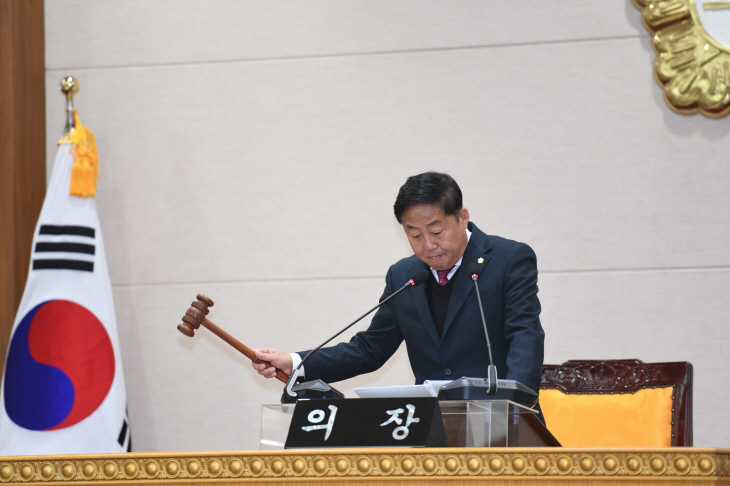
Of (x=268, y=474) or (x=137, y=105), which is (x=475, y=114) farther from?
(x=268, y=474)

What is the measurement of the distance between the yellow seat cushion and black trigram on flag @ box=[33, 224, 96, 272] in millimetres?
1900

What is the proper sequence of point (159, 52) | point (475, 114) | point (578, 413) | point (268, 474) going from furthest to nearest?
1. point (159, 52)
2. point (475, 114)
3. point (578, 413)
4. point (268, 474)

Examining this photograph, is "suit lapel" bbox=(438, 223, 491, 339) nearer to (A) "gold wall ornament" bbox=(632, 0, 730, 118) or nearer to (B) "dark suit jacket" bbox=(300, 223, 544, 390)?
(B) "dark suit jacket" bbox=(300, 223, 544, 390)

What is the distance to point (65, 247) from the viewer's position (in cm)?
326

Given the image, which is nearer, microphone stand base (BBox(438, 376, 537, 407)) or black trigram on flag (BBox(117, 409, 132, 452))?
microphone stand base (BBox(438, 376, 537, 407))

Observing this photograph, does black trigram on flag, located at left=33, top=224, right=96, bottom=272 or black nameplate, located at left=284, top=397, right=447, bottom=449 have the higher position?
black trigram on flag, located at left=33, top=224, right=96, bottom=272

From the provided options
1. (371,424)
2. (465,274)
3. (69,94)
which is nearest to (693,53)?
(465,274)

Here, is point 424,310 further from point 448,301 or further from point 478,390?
point 478,390

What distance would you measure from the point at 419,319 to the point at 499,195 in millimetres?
1036

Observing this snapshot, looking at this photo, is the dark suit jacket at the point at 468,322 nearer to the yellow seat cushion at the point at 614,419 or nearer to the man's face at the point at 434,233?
the man's face at the point at 434,233

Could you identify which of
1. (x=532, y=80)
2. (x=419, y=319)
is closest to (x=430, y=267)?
(x=419, y=319)

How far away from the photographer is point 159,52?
3625mm

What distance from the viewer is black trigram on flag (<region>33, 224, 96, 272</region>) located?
10.6 feet

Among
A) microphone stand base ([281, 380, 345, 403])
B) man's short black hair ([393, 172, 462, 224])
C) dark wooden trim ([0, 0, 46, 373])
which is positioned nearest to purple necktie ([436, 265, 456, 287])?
man's short black hair ([393, 172, 462, 224])
